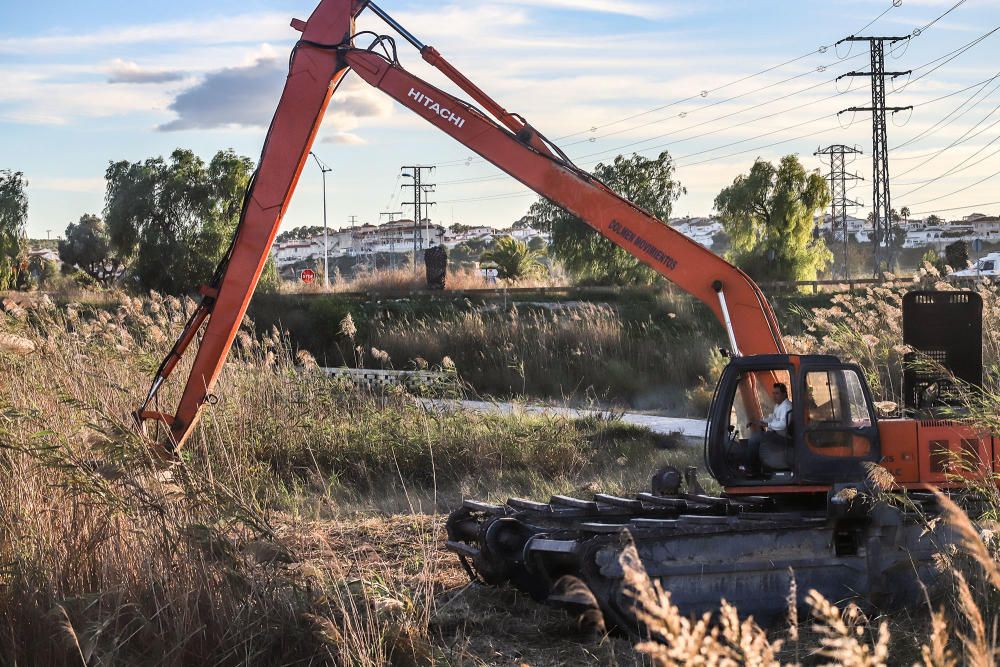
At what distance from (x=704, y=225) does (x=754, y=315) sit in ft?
527

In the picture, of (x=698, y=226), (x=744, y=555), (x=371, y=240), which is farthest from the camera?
(x=698, y=226)

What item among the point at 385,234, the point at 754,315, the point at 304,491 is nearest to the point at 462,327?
the point at 304,491

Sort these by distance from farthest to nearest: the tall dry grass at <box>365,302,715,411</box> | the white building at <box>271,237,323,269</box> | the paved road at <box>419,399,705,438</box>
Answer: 1. the white building at <box>271,237,323,269</box>
2. the tall dry grass at <box>365,302,715,411</box>
3. the paved road at <box>419,399,705,438</box>

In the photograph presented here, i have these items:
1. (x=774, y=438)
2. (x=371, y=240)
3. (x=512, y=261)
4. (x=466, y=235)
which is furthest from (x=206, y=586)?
(x=466, y=235)

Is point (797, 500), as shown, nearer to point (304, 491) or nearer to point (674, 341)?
point (304, 491)

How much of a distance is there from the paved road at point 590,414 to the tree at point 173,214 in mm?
29068

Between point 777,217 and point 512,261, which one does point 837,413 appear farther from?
point 512,261

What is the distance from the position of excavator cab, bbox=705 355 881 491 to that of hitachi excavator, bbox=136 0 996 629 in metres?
0.01

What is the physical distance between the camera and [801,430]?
8.32m

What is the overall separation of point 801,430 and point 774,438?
0.24 m

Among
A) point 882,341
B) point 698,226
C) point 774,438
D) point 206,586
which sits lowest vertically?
point 206,586

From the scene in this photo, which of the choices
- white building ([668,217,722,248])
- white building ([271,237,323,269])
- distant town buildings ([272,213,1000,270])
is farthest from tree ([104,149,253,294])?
white building ([668,217,722,248])

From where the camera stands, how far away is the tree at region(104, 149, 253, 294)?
44594 mm

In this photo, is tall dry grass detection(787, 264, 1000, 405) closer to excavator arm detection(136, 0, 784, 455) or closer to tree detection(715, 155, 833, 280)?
excavator arm detection(136, 0, 784, 455)
